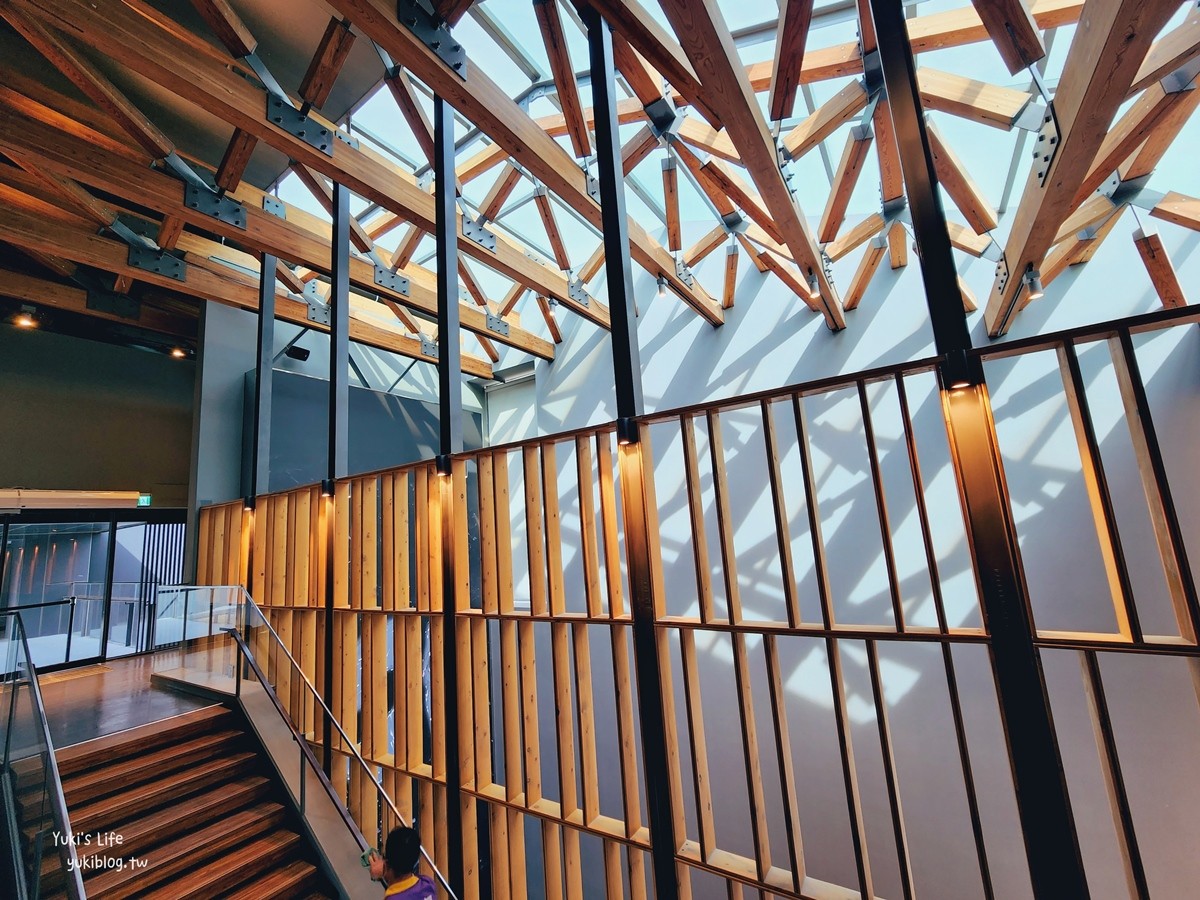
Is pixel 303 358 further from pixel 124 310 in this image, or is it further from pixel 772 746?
pixel 772 746

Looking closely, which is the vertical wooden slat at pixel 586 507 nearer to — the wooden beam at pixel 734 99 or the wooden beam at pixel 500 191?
the wooden beam at pixel 734 99

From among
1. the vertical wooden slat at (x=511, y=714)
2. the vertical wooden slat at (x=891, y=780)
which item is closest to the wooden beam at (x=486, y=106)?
the vertical wooden slat at (x=511, y=714)

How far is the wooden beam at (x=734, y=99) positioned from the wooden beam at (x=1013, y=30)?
1.22 metres

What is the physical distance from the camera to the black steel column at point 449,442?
4.61 meters

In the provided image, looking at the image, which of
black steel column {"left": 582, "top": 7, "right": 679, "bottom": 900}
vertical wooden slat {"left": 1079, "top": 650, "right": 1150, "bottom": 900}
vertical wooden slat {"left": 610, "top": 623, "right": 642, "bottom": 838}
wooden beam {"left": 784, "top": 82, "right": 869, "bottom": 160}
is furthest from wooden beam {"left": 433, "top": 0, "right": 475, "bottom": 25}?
vertical wooden slat {"left": 1079, "top": 650, "right": 1150, "bottom": 900}

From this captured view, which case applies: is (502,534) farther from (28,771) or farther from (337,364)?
(28,771)

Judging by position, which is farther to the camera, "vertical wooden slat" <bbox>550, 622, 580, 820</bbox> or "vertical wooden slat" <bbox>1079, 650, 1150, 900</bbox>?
"vertical wooden slat" <bbox>550, 622, 580, 820</bbox>

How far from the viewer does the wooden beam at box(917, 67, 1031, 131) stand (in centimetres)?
388

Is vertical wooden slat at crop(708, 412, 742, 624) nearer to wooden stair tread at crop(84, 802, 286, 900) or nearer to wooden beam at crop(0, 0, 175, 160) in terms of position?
wooden stair tread at crop(84, 802, 286, 900)

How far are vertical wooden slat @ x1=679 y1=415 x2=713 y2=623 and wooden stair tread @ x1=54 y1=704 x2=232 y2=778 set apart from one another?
5.21m

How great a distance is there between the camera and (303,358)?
8570mm

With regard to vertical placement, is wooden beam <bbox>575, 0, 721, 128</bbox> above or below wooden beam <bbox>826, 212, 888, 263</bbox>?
below

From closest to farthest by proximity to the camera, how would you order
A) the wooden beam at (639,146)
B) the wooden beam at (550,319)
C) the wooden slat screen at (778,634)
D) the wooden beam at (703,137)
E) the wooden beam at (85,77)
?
1. the wooden slat screen at (778,634)
2. the wooden beam at (85,77)
3. the wooden beam at (703,137)
4. the wooden beam at (639,146)
5. the wooden beam at (550,319)

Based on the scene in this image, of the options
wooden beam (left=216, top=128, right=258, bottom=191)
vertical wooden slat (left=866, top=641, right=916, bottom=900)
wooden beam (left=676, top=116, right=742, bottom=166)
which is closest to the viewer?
vertical wooden slat (left=866, top=641, right=916, bottom=900)
